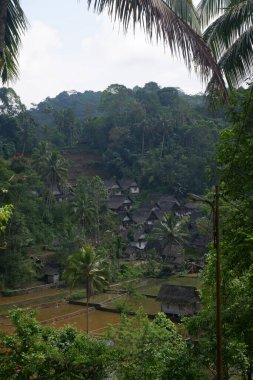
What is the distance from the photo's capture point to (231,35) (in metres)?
7.96

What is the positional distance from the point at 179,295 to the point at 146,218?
20597 millimetres

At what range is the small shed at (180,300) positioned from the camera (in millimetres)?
23703

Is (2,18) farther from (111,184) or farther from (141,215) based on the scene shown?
(111,184)

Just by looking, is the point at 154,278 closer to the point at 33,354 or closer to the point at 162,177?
the point at 162,177

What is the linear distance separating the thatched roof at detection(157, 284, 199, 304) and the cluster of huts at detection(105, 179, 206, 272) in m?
8.99

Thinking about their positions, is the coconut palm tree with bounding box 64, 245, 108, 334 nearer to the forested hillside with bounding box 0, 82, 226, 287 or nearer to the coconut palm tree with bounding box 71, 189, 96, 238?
the forested hillside with bounding box 0, 82, 226, 287

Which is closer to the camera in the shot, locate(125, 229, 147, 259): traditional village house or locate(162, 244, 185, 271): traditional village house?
locate(162, 244, 185, 271): traditional village house

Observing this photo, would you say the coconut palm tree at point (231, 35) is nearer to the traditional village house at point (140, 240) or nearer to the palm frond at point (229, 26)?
the palm frond at point (229, 26)

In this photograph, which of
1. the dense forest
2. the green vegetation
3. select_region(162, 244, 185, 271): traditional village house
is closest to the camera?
the dense forest

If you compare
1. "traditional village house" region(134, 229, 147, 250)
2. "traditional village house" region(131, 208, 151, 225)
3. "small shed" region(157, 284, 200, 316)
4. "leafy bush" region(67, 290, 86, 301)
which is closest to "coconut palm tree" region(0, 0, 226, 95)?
"small shed" region(157, 284, 200, 316)

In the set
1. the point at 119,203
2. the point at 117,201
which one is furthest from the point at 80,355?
the point at 117,201

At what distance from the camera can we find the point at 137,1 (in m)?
4.87

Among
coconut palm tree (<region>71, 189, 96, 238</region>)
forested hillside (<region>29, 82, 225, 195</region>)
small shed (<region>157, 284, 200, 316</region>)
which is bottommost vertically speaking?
small shed (<region>157, 284, 200, 316</region>)

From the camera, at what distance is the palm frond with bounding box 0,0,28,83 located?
623 centimetres
